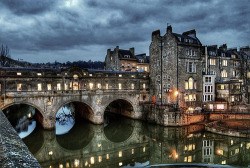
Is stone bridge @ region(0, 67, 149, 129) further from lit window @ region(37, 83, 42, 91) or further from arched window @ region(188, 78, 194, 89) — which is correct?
arched window @ region(188, 78, 194, 89)

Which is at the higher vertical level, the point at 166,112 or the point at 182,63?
the point at 182,63

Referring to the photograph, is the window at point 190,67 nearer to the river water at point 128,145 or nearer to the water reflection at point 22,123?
the river water at point 128,145

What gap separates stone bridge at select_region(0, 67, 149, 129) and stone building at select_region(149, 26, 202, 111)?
4.71 metres

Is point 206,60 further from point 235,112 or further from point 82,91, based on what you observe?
point 82,91

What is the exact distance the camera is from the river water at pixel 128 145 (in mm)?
24531

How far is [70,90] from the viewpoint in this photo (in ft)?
120

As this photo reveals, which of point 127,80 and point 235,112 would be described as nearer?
point 235,112

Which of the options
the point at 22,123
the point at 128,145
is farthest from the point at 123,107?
the point at 22,123

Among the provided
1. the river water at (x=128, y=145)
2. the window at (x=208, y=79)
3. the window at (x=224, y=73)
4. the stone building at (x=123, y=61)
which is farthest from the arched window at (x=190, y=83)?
the stone building at (x=123, y=61)

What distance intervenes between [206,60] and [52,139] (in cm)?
4238

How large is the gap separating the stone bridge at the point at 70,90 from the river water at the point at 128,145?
379cm

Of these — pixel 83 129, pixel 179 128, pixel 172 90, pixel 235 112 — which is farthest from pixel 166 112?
pixel 83 129

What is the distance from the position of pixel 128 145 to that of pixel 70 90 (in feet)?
51.5

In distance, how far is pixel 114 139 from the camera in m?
34.0
